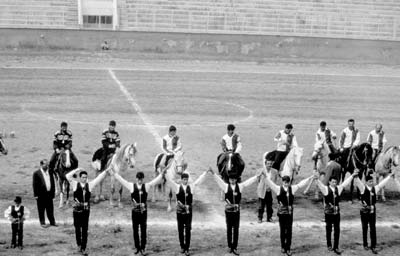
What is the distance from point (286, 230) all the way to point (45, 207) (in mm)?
6144

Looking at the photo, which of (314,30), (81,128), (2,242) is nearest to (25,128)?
(81,128)

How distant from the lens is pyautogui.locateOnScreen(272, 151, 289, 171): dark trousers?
19922mm

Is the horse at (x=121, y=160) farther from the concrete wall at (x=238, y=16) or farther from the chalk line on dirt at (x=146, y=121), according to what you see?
the concrete wall at (x=238, y=16)

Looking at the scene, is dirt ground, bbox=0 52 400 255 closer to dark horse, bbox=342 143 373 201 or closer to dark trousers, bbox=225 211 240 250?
dark trousers, bbox=225 211 240 250

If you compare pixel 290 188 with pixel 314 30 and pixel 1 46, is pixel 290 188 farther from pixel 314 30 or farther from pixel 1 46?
pixel 314 30

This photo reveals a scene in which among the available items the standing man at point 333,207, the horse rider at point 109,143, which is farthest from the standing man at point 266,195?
the horse rider at point 109,143

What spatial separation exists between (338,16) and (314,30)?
92.4 inches

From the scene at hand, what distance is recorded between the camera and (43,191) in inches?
684

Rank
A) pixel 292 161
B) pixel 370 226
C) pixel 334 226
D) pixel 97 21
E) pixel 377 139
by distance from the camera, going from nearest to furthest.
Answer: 1. pixel 334 226
2. pixel 370 226
3. pixel 292 161
4. pixel 377 139
5. pixel 97 21

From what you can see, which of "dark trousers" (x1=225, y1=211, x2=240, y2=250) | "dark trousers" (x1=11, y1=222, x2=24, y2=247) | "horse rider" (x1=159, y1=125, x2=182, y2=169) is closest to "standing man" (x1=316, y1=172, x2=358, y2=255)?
"dark trousers" (x1=225, y1=211, x2=240, y2=250)

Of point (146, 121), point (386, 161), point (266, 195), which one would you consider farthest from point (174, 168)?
point (146, 121)

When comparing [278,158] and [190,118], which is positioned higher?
[190,118]

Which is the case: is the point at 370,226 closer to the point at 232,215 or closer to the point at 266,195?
the point at 266,195

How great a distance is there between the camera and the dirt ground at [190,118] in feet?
56.5
